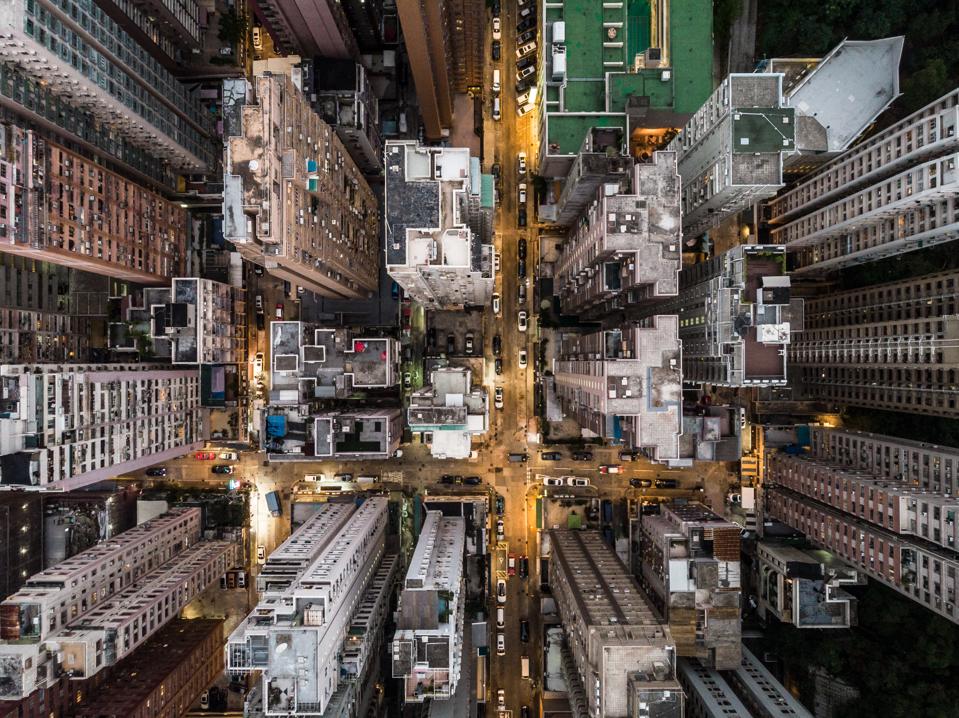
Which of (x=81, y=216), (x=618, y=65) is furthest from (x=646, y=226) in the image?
(x=81, y=216)

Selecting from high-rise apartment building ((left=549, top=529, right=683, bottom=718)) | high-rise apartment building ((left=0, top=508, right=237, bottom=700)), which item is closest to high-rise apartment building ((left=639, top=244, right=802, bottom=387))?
high-rise apartment building ((left=549, top=529, right=683, bottom=718))

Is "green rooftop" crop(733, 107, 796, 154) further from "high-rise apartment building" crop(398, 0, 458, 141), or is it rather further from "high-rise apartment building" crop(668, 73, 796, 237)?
"high-rise apartment building" crop(398, 0, 458, 141)

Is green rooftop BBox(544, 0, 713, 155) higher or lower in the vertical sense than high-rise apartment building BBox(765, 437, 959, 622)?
higher

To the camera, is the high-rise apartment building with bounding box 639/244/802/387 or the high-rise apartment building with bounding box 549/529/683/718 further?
the high-rise apartment building with bounding box 639/244/802/387

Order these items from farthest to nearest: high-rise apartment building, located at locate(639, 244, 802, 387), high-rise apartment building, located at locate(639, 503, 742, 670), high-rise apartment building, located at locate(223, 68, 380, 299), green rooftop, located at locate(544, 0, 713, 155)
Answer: green rooftop, located at locate(544, 0, 713, 155) → high-rise apartment building, located at locate(639, 503, 742, 670) → high-rise apartment building, located at locate(639, 244, 802, 387) → high-rise apartment building, located at locate(223, 68, 380, 299)

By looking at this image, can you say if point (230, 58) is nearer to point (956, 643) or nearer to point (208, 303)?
point (208, 303)

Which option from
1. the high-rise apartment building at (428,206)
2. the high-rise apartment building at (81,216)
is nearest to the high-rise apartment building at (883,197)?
the high-rise apartment building at (428,206)
